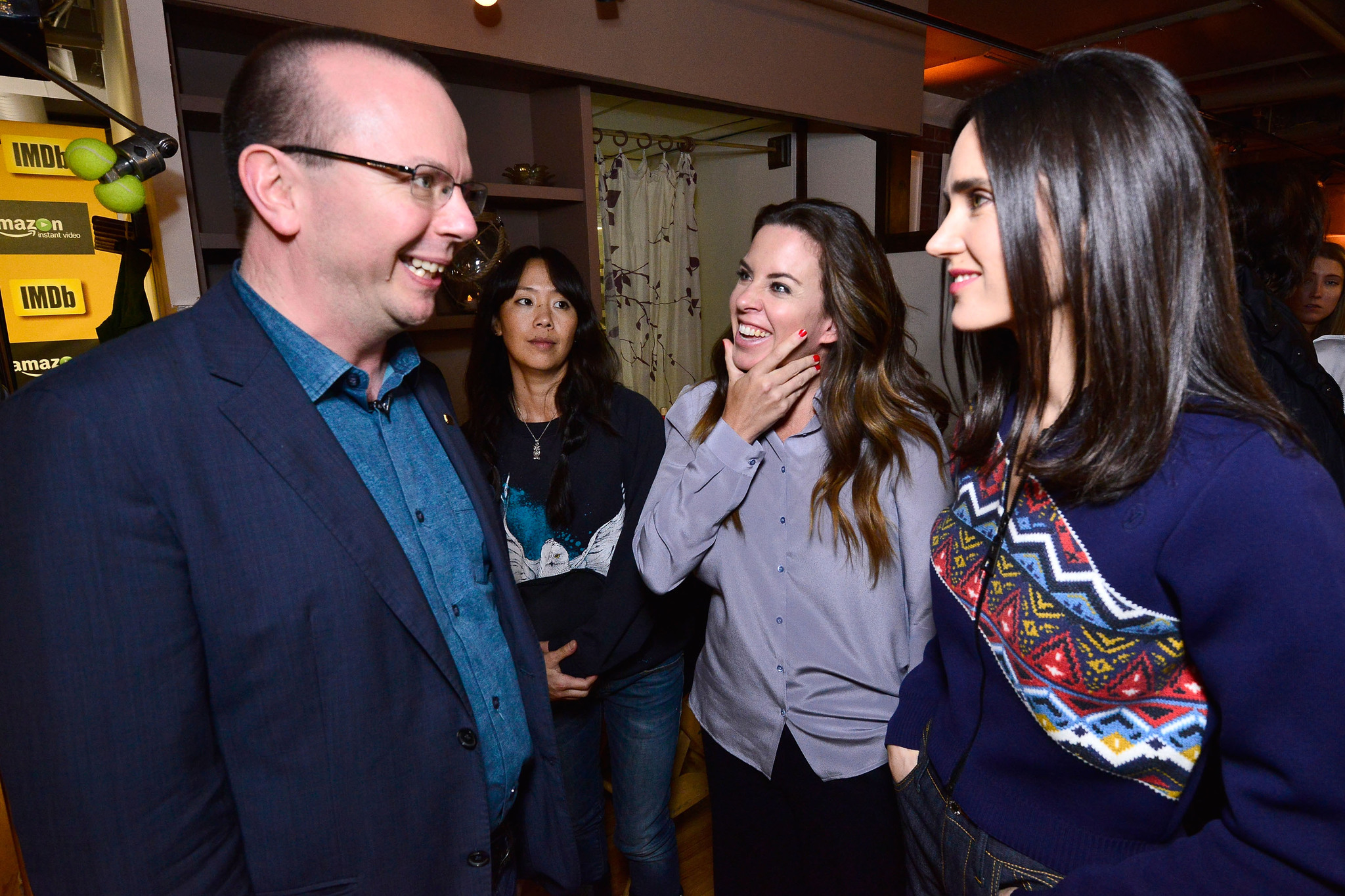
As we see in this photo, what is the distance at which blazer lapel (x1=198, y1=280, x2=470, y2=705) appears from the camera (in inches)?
34.8

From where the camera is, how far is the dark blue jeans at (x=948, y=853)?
3.02 feet

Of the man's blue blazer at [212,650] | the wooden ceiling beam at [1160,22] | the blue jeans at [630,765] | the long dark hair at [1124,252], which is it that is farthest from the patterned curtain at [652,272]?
the long dark hair at [1124,252]

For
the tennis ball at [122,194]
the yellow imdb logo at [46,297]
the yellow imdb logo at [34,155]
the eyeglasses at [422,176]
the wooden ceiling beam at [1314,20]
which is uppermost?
the wooden ceiling beam at [1314,20]

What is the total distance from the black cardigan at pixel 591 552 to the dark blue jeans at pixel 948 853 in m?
0.78

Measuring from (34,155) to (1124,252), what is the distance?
2.23 metres

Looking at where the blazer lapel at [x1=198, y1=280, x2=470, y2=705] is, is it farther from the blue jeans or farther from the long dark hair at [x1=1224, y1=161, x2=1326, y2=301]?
the long dark hair at [x1=1224, y1=161, x2=1326, y2=301]

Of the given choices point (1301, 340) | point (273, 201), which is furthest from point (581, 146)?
point (1301, 340)

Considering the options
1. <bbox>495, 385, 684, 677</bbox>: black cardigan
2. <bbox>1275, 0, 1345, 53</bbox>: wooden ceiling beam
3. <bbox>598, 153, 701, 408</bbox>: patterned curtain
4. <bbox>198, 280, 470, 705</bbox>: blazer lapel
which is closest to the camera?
<bbox>198, 280, 470, 705</bbox>: blazer lapel

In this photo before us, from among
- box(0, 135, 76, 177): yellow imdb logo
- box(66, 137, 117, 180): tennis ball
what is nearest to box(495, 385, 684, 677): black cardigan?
box(66, 137, 117, 180): tennis ball

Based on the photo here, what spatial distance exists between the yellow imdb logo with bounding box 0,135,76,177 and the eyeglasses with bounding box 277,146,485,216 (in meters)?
1.22

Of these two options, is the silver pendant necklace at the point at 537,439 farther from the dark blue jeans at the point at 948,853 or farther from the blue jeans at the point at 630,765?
the dark blue jeans at the point at 948,853

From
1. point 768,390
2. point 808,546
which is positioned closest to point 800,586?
point 808,546

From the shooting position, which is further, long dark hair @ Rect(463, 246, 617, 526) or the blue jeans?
long dark hair @ Rect(463, 246, 617, 526)

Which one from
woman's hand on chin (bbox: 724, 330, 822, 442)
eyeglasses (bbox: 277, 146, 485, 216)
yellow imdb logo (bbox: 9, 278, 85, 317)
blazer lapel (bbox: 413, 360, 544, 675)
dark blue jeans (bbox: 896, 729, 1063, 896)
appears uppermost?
eyeglasses (bbox: 277, 146, 485, 216)
